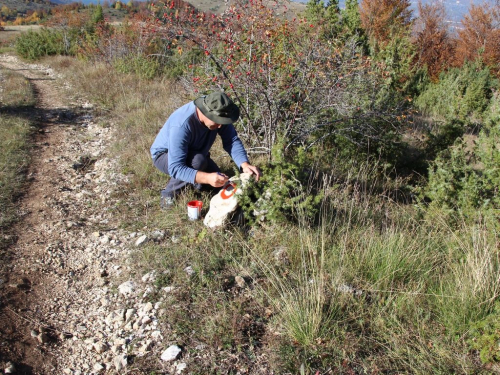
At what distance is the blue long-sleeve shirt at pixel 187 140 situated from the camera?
331 centimetres

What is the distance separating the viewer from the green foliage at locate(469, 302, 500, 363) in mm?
2066

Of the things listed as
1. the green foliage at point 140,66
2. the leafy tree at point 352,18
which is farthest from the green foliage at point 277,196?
the leafy tree at point 352,18

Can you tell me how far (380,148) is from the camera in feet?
17.6

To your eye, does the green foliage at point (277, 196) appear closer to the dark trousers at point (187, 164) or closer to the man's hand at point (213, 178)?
the man's hand at point (213, 178)

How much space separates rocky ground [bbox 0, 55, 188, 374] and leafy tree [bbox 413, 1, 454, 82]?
23.7 meters

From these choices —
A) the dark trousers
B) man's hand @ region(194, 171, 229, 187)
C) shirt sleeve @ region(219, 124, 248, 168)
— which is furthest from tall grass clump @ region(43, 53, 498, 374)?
shirt sleeve @ region(219, 124, 248, 168)

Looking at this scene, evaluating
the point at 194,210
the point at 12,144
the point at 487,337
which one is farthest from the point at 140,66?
the point at 487,337

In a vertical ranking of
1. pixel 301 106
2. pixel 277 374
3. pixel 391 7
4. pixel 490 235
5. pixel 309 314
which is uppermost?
pixel 391 7

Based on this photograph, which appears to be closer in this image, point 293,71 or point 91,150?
point 293,71

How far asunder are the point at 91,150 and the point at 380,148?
4409 mm

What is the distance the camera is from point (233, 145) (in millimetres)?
3721

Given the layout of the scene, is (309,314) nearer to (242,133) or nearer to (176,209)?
(176,209)

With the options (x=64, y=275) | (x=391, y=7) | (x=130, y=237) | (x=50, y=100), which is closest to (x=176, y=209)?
(x=130, y=237)

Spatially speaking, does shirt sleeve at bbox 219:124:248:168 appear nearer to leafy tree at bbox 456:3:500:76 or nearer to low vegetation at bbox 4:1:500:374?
low vegetation at bbox 4:1:500:374
